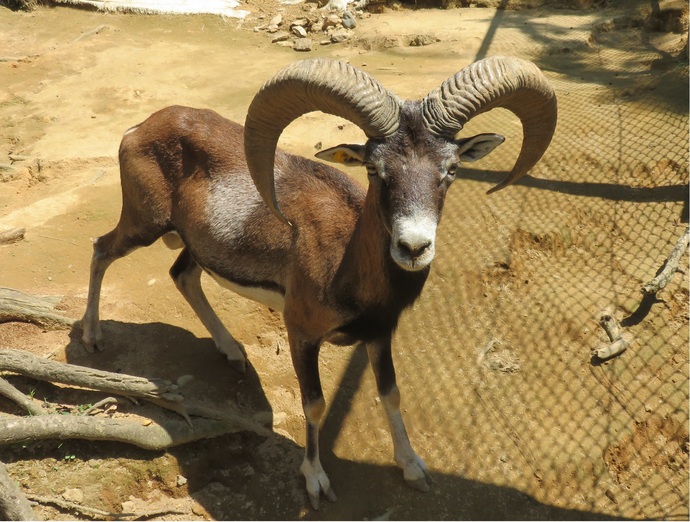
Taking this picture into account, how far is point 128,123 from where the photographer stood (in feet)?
40.6

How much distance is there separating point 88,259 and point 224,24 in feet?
41.9

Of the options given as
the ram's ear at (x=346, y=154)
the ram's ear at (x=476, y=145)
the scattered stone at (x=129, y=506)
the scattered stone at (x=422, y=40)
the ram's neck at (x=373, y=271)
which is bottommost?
the scattered stone at (x=129, y=506)

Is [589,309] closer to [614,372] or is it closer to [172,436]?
[614,372]

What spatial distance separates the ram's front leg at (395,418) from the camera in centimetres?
561

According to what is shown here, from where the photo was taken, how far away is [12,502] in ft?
14.8

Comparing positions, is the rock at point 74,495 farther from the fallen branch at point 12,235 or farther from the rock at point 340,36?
the rock at point 340,36

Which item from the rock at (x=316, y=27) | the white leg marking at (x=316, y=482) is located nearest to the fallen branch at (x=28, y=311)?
the white leg marking at (x=316, y=482)

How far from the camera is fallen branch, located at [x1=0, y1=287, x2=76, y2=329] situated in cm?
666

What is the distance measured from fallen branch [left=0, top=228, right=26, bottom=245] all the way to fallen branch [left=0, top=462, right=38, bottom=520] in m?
4.58

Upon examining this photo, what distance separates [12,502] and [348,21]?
16.5 meters

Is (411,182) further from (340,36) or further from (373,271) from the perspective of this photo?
(340,36)

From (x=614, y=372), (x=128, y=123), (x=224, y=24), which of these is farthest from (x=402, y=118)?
(x=224, y=24)

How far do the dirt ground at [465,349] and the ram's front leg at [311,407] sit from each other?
0.18 meters

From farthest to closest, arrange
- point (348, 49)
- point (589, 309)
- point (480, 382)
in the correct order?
1. point (348, 49)
2. point (589, 309)
3. point (480, 382)
